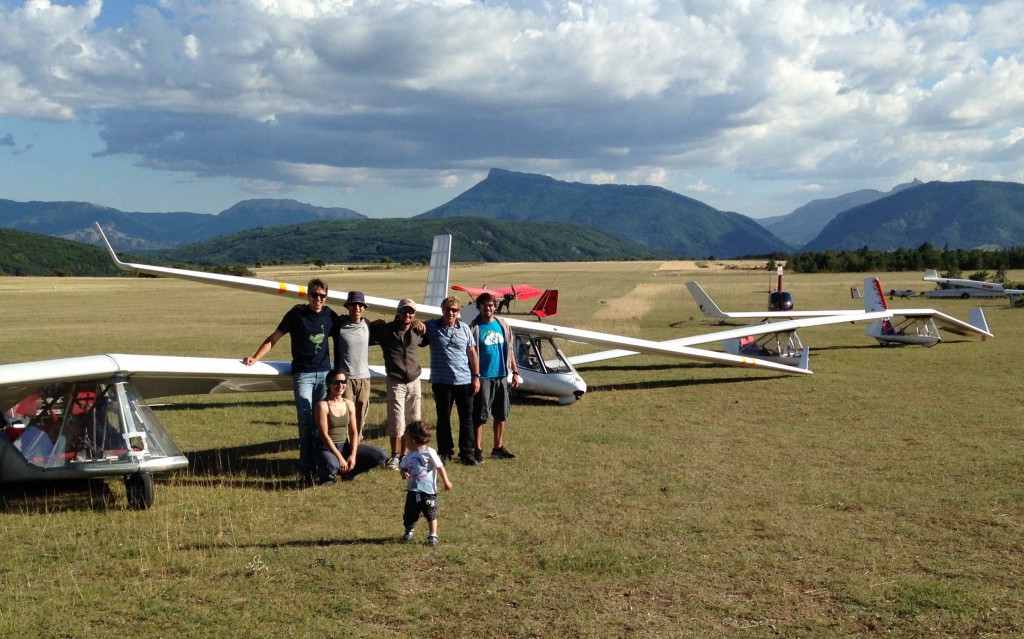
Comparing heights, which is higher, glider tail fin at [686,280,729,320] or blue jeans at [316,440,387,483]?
glider tail fin at [686,280,729,320]

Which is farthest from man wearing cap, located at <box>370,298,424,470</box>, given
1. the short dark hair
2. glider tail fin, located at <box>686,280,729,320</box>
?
glider tail fin, located at <box>686,280,729,320</box>

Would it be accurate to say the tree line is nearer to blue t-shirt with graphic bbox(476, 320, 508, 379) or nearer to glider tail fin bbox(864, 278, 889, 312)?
glider tail fin bbox(864, 278, 889, 312)

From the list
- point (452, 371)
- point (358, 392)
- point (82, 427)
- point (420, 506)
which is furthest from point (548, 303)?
point (420, 506)

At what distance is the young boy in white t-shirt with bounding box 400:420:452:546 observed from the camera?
21.3ft

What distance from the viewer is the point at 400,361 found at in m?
8.73

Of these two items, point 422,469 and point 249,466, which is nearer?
point 422,469

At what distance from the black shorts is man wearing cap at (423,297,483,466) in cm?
244

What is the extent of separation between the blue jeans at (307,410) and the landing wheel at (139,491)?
4.94ft

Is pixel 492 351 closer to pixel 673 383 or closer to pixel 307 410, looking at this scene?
pixel 307 410

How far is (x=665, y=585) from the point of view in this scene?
5.73 metres

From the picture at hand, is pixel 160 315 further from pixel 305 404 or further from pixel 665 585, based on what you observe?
pixel 665 585

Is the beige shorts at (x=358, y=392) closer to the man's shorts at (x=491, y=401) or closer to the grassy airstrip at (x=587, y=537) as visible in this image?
the grassy airstrip at (x=587, y=537)

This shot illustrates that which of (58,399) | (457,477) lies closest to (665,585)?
(457,477)

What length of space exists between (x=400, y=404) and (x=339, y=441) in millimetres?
773
